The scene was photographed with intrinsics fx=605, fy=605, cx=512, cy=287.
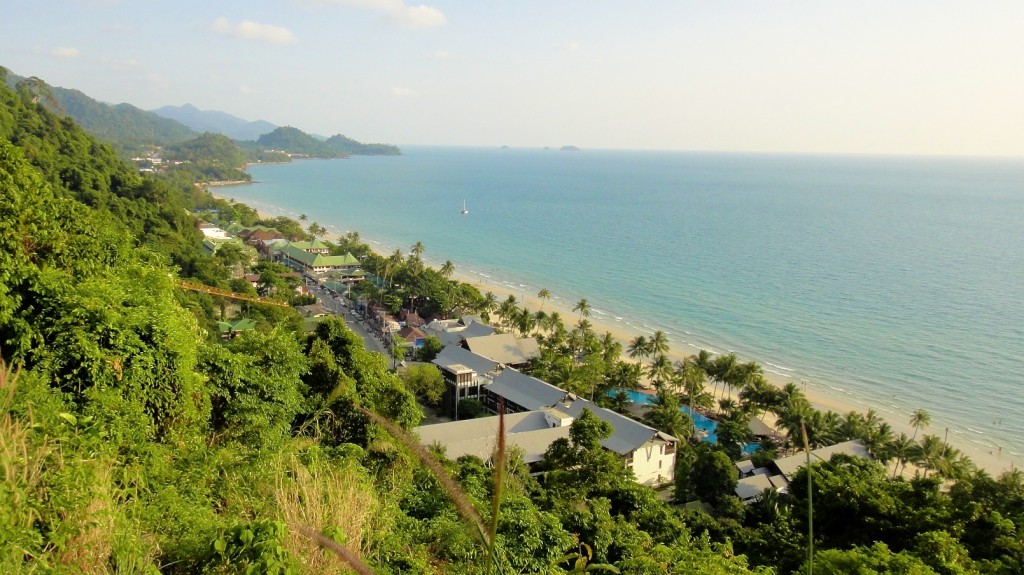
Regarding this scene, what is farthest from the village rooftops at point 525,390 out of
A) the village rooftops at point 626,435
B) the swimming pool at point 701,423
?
the swimming pool at point 701,423

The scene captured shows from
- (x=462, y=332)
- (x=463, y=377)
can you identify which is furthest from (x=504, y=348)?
(x=463, y=377)

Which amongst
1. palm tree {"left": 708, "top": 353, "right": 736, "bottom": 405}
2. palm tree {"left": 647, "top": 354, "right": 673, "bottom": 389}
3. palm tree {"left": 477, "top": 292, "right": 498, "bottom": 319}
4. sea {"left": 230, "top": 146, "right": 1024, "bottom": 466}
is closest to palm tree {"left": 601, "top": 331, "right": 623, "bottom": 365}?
palm tree {"left": 647, "top": 354, "right": 673, "bottom": 389}

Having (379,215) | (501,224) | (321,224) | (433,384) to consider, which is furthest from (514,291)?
(379,215)

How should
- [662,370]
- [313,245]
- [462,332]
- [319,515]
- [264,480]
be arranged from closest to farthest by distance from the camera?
[319,515]
[264,480]
[662,370]
[462,332]
[313,245]

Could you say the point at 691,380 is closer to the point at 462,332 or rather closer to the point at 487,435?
the point at 487,435

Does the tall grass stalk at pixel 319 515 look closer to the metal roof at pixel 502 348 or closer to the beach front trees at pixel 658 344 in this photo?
the metal roof at pixel 502 348

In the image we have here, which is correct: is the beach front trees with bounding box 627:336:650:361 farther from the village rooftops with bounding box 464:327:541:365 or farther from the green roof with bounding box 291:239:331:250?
the green roof with bounding box 291:239:331:250
